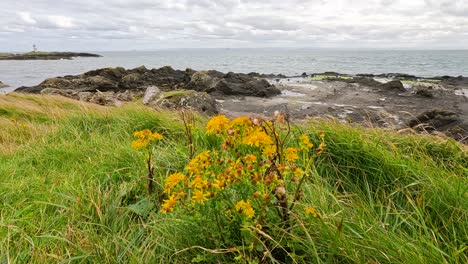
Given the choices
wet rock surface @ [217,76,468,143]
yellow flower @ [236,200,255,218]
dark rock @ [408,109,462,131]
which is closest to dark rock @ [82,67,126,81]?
wet rock surface @ [217,76,468,143]

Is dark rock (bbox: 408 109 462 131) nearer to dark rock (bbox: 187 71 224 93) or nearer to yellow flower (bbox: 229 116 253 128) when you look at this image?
yellow flower (bbox: 229 116 253 128)

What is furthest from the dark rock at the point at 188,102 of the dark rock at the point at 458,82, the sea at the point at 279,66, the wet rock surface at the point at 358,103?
the dark rock at the point at 458,82

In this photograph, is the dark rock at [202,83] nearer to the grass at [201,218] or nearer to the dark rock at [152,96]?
the dark rock at [152,96]

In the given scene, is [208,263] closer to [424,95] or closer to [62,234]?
[62,234]

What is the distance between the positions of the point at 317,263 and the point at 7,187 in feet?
9.43

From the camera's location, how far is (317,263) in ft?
6.07

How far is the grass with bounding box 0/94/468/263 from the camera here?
76.4 inches

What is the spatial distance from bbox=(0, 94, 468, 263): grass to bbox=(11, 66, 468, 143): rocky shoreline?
29.4 ft

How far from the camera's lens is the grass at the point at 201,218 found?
1939mm

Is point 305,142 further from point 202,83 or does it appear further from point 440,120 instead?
point 202,83

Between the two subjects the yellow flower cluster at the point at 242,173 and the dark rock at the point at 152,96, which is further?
the dark rock at the point at 152,96

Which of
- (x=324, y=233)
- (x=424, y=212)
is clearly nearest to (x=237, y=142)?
(x=324, y=233)

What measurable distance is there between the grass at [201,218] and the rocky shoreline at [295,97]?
8964 millimetres

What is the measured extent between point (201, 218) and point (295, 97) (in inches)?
809
